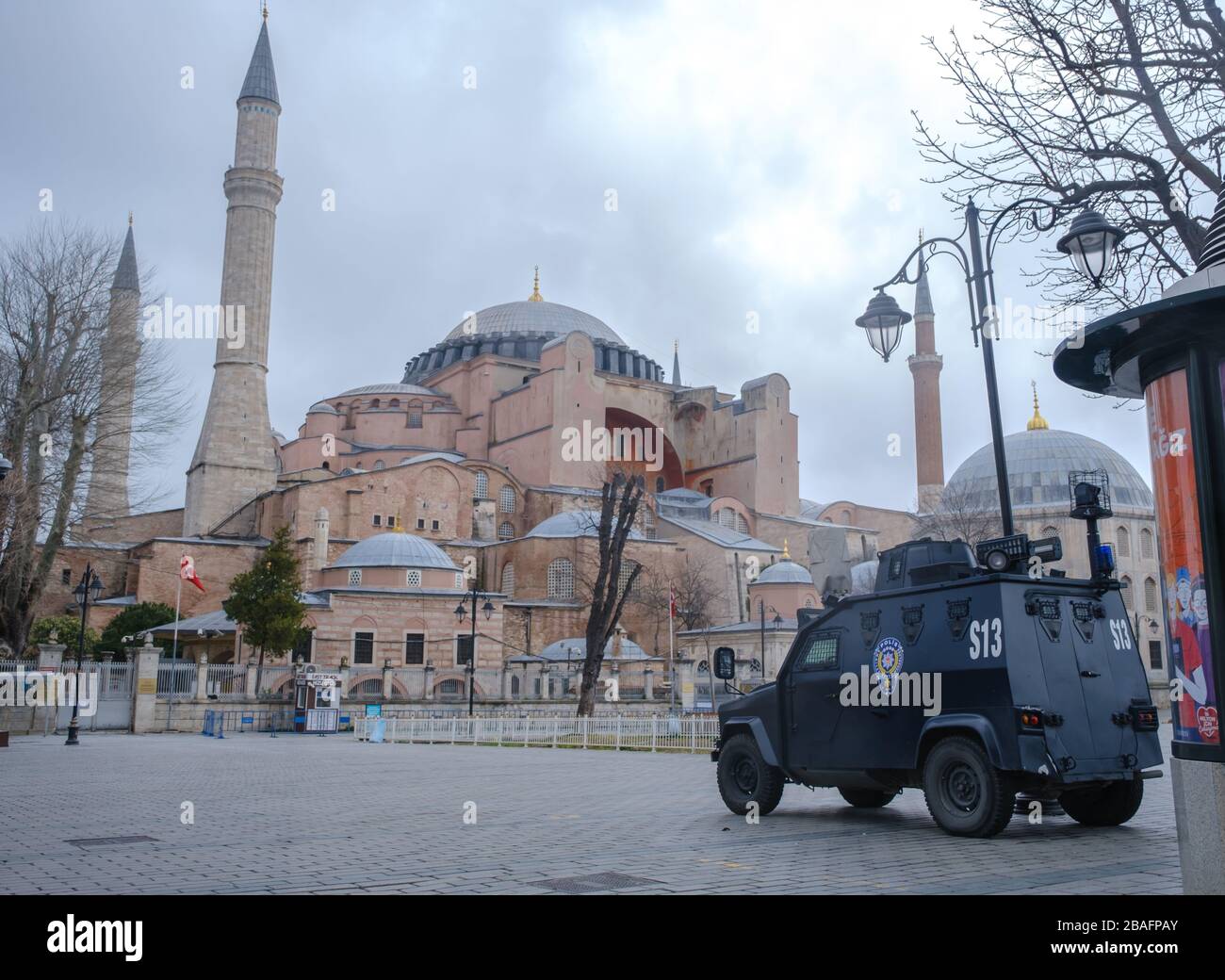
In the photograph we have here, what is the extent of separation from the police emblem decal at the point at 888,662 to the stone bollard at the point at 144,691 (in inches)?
940

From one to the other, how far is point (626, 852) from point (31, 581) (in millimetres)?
19605

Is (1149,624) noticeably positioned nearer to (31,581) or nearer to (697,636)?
(697,636)

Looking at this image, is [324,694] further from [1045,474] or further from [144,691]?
[1045,474]

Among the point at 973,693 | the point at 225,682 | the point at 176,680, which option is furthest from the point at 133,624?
the point at 973,693

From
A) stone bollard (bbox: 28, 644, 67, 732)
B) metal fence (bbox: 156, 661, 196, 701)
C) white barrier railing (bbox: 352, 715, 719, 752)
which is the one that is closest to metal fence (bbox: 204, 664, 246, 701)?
metal fence (bbox: 156, 661, 196, 701)

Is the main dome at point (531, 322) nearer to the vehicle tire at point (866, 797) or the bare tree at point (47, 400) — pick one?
the bare tree at point (47, 400)

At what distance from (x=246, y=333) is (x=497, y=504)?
14424 mm

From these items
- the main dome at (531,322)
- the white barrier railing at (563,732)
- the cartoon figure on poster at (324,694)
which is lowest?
the white barrier railing at (563,732)

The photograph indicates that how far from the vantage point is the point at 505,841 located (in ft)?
23.4

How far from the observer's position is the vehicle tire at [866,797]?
9.36 m

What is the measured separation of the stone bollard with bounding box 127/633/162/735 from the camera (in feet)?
90.5

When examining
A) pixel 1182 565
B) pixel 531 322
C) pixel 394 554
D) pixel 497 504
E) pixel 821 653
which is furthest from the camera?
pixel 531 322

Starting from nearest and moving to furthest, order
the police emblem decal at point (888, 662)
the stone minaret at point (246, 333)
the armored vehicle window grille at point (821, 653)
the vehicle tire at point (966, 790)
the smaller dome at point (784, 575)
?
the vehicle tire at point (966, 790), the police emblem decal at point (888, 662), the armored vehicle window grille at point (821, 653), the stone minaret at point (246, 333), the smaller dome at point (784, 575)

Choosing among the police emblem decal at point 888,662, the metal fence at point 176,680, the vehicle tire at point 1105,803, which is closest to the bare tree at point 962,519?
the metal fence at point 176,680
